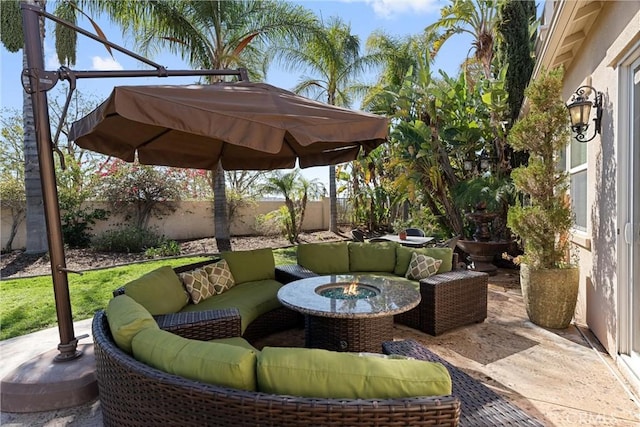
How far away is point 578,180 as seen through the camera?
16.6ft

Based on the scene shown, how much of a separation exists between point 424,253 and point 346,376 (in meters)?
3.65

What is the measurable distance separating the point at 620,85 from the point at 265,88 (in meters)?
3.41

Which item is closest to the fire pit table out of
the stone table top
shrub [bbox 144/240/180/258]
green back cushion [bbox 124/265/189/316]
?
the stone table top

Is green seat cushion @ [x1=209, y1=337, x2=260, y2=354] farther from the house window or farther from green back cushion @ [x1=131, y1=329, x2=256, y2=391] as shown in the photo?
the house window

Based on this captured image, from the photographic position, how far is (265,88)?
3.21 metres

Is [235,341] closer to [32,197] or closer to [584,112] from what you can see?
[584,112]

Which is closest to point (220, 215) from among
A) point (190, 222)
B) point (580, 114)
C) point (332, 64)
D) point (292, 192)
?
point (292, 192)

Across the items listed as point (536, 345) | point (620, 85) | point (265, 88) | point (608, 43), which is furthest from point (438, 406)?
point (608, 43)

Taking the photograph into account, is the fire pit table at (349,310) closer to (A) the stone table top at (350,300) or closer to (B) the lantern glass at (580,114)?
(A) the stone table top at (350,300)

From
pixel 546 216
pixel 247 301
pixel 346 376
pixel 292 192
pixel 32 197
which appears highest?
pixel 32 197

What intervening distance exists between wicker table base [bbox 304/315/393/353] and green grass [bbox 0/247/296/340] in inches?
136

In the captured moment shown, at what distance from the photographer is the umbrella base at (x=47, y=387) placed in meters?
2.74

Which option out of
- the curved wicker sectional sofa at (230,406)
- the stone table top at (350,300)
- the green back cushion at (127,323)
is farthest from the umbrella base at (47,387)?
the stone table top at (350,300)

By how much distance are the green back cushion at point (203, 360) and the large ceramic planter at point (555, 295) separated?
4.03m
